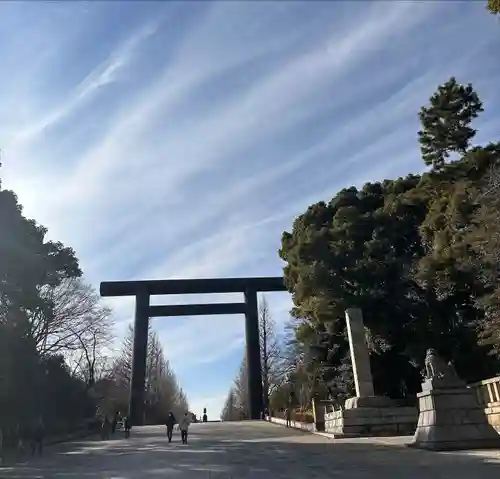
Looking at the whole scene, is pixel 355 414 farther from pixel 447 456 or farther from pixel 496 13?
pixel 496 13

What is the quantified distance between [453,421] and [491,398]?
10.6 ft

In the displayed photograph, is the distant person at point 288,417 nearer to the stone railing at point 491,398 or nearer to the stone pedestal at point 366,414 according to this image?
the stone pedestal at point 366,414

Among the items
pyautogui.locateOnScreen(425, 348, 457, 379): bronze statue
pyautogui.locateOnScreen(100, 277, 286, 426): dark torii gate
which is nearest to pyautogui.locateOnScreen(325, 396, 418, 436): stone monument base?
pyautogui.locateOnScreen(425, 348, 457, 379): bronze statue

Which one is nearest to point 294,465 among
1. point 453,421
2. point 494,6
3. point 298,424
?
point 453,421

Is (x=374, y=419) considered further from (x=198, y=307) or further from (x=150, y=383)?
(x=150, y=383)

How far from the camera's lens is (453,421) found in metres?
12.0

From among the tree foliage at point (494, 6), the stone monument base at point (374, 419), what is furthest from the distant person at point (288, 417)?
the tree foliage at point (494, 6)

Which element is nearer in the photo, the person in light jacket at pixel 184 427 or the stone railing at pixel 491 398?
the stone railing at pixel 491 398

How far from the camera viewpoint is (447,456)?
10.4 metres

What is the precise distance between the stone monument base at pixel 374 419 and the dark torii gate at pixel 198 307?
49.9 feet

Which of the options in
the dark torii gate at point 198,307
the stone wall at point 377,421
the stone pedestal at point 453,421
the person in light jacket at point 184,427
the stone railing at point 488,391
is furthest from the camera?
the dark torii gate at point 198,307

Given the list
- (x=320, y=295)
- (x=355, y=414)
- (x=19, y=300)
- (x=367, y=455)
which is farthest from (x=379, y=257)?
(x=19, y=300)

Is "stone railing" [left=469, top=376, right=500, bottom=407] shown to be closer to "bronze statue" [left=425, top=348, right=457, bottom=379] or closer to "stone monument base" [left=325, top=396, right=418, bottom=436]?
"bronze statue" [left=425, top=348, right=457, bottom=379]

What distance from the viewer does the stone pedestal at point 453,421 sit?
11.7m
